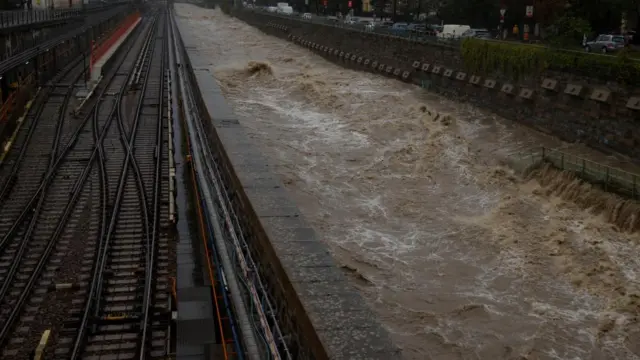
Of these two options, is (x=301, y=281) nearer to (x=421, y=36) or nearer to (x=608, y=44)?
(x=608, y=44)

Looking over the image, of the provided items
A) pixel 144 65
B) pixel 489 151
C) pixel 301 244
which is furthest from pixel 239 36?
pixel 301 244

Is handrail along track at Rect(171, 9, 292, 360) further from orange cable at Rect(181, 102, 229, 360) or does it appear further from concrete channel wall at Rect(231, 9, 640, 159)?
concrete channel wall at Rect(231, 9, 640, 159)

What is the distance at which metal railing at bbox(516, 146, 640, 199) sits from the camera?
53.0ft

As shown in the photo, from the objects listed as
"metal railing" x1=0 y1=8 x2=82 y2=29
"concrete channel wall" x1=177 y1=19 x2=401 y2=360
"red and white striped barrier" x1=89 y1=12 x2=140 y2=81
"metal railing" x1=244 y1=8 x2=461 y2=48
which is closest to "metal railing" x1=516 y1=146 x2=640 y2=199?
"concrete channel wall" x1=177 y1=19 x2=401 y2=360

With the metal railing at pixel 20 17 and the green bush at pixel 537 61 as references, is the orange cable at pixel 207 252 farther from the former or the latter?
the metal railing at pixel 20 17

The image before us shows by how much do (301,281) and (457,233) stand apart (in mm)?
8526

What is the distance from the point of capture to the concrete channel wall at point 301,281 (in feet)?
22.3

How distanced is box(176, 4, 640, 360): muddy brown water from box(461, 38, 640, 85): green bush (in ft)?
7.15

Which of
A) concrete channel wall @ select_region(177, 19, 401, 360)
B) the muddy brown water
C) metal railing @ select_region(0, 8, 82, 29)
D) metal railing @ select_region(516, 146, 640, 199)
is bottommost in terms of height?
the muddy brown water

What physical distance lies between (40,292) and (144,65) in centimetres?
3395

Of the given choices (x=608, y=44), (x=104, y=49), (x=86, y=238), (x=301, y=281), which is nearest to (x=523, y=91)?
(x=608, y=44)

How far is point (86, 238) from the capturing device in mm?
14484

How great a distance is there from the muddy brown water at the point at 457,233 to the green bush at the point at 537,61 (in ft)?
7.15

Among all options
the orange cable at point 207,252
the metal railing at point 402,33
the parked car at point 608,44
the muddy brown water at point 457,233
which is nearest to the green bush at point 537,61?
the metal railing at point 402,33
